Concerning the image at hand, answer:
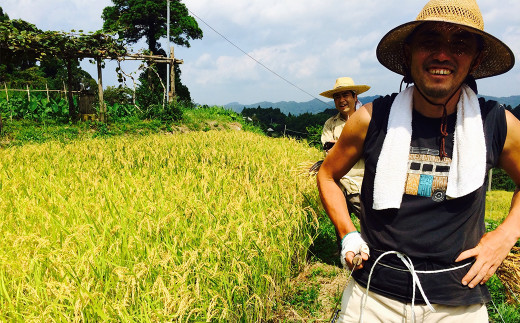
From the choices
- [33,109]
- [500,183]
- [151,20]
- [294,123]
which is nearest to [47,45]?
[33,109]

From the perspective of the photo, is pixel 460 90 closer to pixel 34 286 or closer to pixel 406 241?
pixel 406 241

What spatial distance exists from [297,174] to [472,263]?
274 cm

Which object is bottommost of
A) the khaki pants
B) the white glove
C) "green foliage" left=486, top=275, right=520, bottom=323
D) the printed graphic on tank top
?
"green foliage" left=486, top=275, right=520, bottom=323

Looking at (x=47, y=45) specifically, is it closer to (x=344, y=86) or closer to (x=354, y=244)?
(x=344, y=86)

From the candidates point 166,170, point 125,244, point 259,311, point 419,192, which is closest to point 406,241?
point 419,192

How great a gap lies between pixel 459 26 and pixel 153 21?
1170 inches

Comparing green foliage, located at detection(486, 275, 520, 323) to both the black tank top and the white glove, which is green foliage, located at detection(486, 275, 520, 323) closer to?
the black tank top

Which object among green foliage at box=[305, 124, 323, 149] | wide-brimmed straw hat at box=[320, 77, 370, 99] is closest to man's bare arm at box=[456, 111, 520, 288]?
wide-brimmed straw hat at box=[320, 77, 370, 99]

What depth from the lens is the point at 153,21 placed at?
27.8 meters

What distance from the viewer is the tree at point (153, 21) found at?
26719 mm

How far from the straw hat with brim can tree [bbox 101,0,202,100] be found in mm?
26135

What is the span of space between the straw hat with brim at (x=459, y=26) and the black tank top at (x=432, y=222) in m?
0.24

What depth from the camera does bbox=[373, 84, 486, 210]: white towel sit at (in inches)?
47.3

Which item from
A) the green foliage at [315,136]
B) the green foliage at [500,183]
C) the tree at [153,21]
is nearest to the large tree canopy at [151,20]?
the tree at [153,21]
